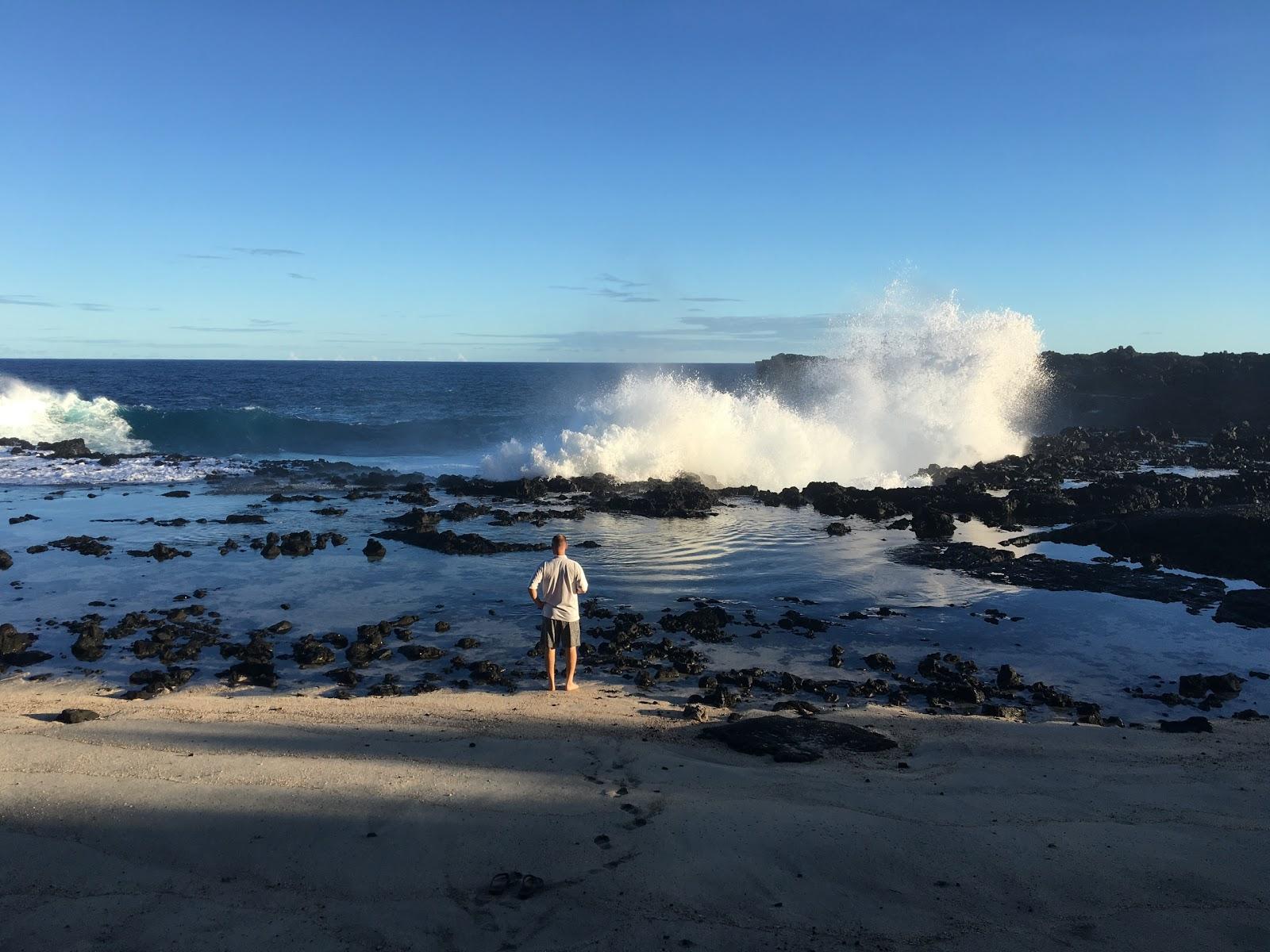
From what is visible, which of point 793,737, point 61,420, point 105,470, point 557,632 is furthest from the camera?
point 61,420

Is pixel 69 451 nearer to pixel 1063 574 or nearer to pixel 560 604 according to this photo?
pixel 560 604

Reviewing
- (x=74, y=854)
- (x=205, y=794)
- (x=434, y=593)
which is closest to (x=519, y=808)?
(x=205, y=794)

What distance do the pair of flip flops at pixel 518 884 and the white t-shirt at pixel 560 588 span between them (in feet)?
12.7

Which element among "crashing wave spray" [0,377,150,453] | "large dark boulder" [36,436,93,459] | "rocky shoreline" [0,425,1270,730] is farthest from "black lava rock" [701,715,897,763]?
"crashing wave spray" [0,377,150,453]

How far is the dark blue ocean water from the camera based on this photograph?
39.9 m

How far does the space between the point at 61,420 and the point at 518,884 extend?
4399cm

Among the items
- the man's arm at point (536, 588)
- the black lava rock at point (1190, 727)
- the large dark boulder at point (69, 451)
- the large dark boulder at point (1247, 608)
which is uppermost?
the large dark boulder at point (69, 451)

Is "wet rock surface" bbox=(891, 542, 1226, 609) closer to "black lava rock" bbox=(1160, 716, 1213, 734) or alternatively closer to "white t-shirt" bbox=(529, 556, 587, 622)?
"black lava rock" bbox=(1160, 716, 1213, 734)

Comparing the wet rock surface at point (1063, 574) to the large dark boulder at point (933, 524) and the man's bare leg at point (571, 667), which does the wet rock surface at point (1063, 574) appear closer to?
the large dark boulder at point (933, 524)

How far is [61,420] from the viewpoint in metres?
39.6

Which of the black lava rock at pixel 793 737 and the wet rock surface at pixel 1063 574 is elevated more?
the wet rock surface at pixel 1063 574

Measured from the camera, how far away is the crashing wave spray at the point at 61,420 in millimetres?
37188

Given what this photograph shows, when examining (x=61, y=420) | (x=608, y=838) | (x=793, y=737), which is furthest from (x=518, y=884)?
(x=61, y=420)

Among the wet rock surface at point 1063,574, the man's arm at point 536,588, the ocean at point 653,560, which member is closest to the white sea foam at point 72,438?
the ocean at point 653,560
